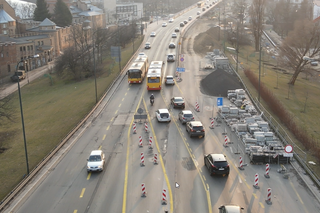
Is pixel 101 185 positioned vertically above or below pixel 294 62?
below

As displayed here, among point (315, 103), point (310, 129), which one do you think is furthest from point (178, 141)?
point (315, 103)

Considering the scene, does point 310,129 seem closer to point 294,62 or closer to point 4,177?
point 294,62

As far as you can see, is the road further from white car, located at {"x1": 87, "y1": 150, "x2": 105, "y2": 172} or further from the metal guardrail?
the metal guardrail

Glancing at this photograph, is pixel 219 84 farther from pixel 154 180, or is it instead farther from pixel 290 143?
pixel 154 180

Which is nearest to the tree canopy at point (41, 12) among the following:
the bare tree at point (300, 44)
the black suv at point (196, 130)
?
the bare tree at point (300, 44)

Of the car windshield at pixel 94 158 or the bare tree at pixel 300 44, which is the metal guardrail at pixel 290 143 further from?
the bare tree at pixel 300 44

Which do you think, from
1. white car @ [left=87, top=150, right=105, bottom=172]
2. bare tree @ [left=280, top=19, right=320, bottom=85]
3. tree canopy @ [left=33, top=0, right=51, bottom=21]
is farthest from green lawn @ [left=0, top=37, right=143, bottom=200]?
tree canopy @ [left=33, top=0, right=51, bottom=21]
